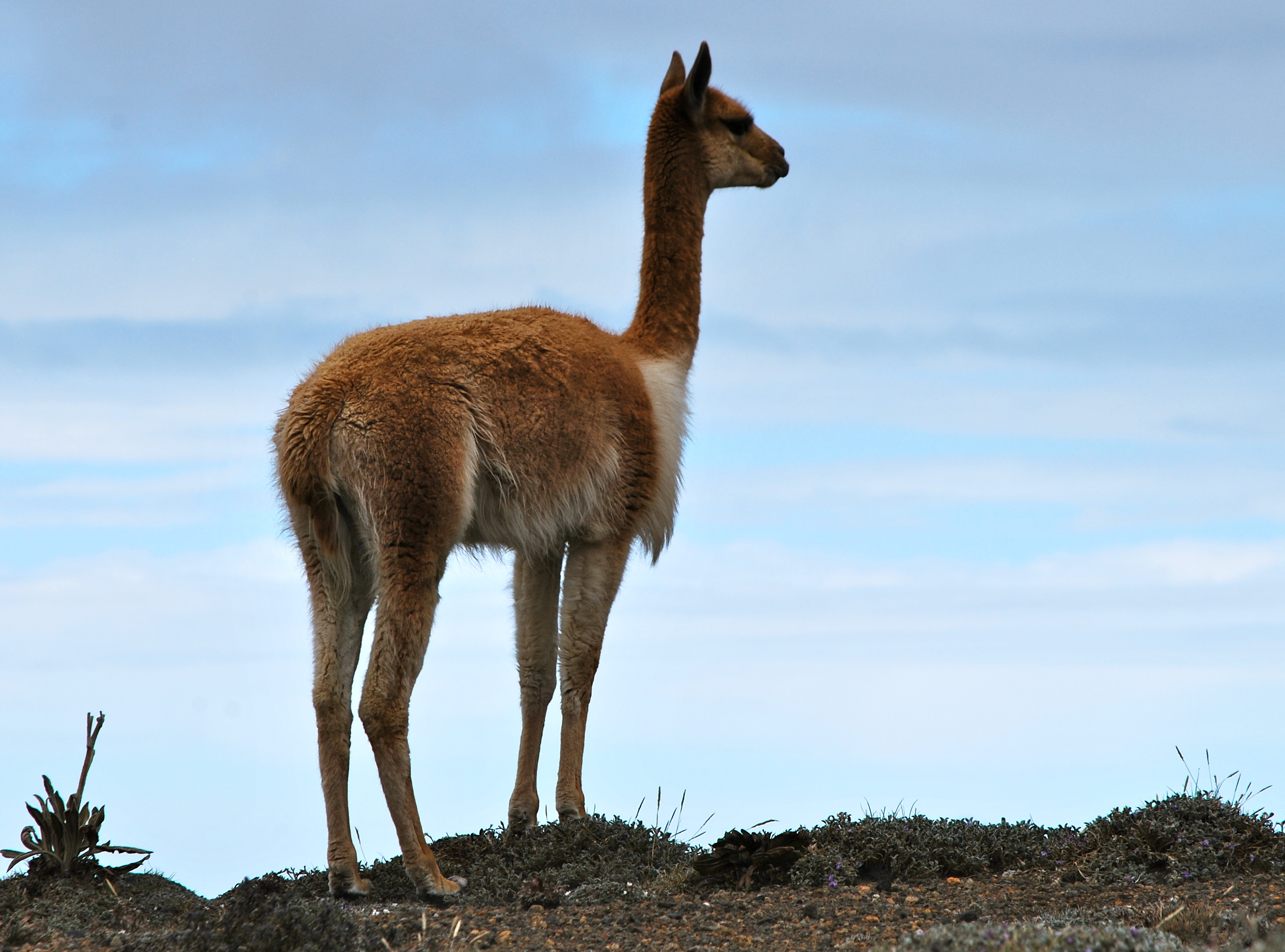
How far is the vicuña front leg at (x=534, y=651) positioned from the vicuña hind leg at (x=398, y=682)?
171cm

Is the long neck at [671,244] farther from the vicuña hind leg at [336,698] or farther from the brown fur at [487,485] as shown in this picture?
the vicuña hind leg at [336,698]

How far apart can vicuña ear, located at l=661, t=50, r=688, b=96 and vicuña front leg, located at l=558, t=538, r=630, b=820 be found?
12.8ft

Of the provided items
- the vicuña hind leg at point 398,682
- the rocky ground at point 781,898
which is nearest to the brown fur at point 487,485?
the vicuña hind leg at point 398,682

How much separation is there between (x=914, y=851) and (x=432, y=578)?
10.6 feet

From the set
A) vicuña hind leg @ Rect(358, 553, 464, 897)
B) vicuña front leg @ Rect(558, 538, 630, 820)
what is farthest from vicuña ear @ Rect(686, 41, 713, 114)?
vicuña hind leg @ Rect(358, 553, 464, 897)

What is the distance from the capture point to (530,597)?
9.22 meters

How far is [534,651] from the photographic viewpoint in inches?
360

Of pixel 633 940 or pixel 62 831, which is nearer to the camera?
pixel 633 940

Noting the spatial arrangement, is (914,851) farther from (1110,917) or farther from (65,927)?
(65,927)

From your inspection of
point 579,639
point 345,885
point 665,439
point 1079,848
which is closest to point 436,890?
point 345,885

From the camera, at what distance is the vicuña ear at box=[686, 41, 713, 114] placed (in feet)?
31.3

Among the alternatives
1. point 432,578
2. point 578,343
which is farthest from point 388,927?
point 578,343

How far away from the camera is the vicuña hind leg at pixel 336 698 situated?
7625mm

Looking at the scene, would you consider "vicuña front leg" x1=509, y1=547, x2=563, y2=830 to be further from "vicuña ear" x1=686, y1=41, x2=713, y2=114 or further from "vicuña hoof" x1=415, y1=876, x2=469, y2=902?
"vicuña ear" x1=686, y1=41, x2=713, y2=114
